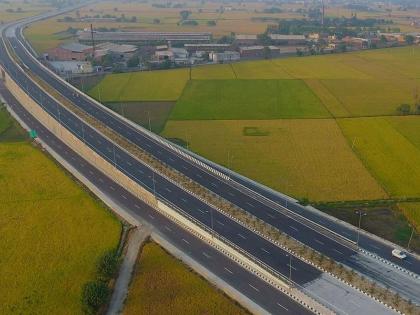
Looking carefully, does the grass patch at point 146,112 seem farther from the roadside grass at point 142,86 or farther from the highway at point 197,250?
the highway at point 197,250

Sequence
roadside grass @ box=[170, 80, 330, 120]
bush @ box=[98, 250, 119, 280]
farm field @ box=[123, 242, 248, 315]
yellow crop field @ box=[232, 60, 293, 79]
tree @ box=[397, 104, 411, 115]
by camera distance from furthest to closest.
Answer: yellow crop field @ box=[232, 60, 293, 79] < roadside grass @ box=[170, 80, 330, 120] < tree @ box=[397, 104, 411, 115] < bush @ box=[98, 250, 119, 280] < farm field @ box=[123, 242, 248, 315]

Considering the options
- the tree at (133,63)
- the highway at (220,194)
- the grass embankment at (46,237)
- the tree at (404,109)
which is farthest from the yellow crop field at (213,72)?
the grass embankment at (46,237)

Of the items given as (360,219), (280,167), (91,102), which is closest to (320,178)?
(280,167)

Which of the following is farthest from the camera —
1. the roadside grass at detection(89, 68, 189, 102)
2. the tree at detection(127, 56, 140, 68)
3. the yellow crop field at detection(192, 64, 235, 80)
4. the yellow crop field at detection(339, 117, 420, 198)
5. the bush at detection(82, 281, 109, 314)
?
the tree at detection(127, 56, 140, 68)

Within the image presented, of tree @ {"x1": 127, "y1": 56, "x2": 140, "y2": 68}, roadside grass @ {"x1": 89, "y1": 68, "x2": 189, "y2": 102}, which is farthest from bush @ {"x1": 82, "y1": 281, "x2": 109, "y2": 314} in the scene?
tree @ {"x1": 127, "y1": 56, "x2": 140, "y2": 68}

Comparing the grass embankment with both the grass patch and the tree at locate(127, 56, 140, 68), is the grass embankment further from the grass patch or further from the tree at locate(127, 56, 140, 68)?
the tree at locate(127, 56, 140, 68)

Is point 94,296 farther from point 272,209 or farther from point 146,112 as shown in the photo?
point 146,112
